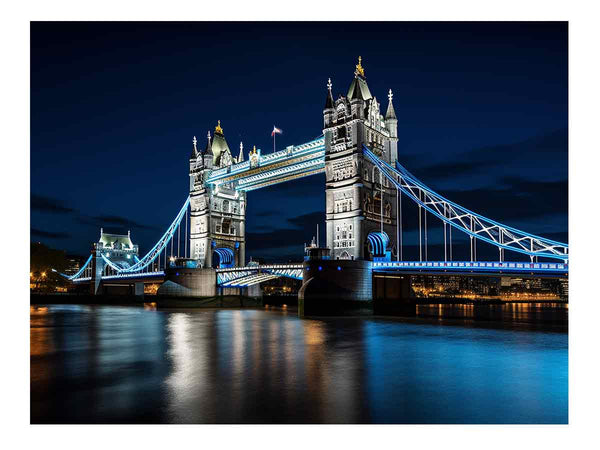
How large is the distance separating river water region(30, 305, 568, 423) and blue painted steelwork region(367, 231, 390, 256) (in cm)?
2073

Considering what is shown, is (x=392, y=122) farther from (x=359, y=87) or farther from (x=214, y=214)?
(x=214, y=214)

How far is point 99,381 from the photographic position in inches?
563

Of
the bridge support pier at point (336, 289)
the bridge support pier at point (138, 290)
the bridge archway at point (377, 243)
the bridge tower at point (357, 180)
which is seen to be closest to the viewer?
the bridge support pier at point (336, 289)

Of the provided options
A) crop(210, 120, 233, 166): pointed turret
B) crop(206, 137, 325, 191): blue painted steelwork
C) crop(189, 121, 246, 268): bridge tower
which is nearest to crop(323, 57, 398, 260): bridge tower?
crop(206, 137, 325, 191): blue painted steelwork

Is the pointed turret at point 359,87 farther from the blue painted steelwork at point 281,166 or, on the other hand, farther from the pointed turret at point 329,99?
the blue painted steelwork at point 281,166

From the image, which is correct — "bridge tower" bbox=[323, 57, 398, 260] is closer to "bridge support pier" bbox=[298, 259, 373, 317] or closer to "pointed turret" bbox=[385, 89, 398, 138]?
"pointed turret" bbox=[385, 89, 398, 138]

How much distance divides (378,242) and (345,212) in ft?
14.8

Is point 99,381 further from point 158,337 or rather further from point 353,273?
point 353,273

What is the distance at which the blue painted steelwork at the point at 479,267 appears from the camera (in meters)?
32.1

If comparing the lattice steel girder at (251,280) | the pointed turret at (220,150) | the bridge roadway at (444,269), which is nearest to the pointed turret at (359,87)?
the bridge roadway at (444,269)

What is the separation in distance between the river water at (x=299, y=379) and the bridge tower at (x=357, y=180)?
19605 mm

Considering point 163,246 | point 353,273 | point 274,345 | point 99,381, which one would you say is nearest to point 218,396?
point 99,381
